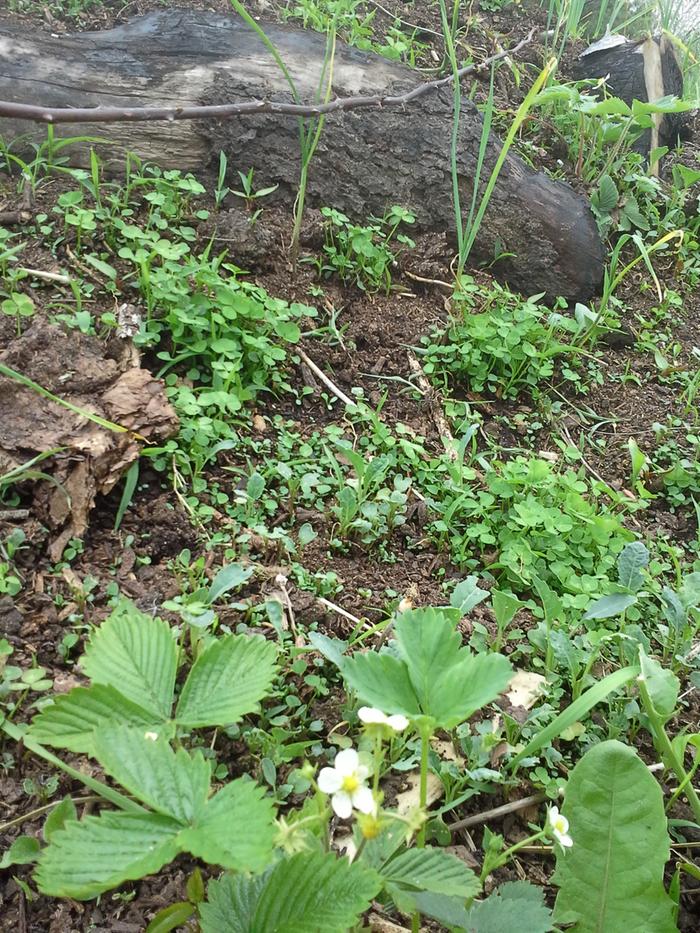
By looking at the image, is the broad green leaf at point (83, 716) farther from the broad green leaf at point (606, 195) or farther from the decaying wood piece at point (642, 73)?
the decaying wood piece at point (642, 73)

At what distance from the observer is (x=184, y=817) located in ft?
3.01

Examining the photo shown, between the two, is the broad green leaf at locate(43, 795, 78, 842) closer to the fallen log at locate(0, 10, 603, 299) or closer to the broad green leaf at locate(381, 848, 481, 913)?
the broad green leaf at locate(381, 848, 481, 913)

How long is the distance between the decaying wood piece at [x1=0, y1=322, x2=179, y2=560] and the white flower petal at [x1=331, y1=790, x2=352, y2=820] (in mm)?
1025

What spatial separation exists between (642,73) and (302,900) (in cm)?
438

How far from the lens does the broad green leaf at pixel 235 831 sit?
0.85 m

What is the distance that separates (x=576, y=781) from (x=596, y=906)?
19 centimetres

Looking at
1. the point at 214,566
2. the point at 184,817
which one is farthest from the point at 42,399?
the point at 184,817

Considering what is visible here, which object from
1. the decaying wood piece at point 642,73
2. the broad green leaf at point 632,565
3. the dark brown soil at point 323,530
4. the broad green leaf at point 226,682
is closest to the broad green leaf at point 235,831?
the broad green leaf at point 226,682

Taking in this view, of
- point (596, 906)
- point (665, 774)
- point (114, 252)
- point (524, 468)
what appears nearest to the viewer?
point (596, 906)

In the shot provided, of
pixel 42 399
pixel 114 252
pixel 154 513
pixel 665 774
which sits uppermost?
pixel 114 252

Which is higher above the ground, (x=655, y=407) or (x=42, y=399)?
(x=42, y=399)

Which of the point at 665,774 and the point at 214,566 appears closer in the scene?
the point at 665,774

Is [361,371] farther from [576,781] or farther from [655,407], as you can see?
[576,781]

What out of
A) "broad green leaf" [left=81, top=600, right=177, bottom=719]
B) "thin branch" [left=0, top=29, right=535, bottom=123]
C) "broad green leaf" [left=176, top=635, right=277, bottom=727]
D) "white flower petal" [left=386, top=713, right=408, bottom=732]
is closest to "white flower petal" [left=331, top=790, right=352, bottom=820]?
A: "white flower petal" [left=386, top=713, right=408, bottom=732]
